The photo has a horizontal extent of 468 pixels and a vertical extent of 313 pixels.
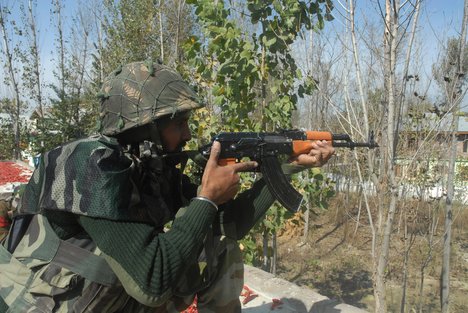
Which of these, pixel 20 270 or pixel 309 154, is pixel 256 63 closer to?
pixel 309 154

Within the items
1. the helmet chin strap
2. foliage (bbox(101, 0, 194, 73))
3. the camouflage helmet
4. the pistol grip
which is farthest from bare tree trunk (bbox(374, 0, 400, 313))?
foliage (bbox(101, 0, 194, 73))

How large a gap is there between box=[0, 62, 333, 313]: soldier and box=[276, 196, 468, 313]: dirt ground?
8.22ft

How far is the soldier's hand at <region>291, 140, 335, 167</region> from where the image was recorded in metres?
2.10

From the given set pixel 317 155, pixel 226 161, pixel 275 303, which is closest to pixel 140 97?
pixel 226 161

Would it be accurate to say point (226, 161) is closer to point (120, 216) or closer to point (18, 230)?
point (120, 216)

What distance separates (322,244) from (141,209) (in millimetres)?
7221

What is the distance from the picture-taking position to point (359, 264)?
22.6 feet

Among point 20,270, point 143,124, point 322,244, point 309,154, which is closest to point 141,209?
point 143,124

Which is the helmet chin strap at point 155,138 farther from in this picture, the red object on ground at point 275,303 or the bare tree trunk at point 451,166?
the bare tree trunk at point 451,166

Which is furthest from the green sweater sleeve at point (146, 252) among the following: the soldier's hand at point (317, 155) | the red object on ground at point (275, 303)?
the red object on ground at point (275, 303)

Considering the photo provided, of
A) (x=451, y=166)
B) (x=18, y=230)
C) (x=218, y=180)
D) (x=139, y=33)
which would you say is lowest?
(x=18, y=230)

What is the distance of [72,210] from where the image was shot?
4.72 feet

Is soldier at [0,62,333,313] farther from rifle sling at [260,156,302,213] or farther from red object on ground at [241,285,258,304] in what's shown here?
red object on ground at [241,285,258,304]

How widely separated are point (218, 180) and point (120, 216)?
40cm
